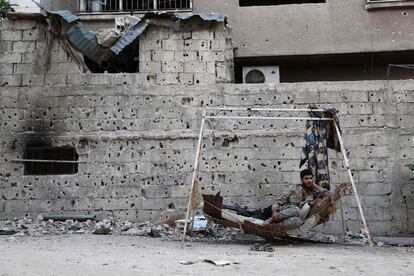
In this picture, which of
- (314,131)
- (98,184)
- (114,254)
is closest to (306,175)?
(314,131)

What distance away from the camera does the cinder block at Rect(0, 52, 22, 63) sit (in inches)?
335

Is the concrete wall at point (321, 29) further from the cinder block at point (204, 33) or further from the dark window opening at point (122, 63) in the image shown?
the dark window opening at point (122, 63)

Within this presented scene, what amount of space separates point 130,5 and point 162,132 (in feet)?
13.6

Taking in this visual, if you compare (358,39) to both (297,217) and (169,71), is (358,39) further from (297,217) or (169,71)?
(297,217)

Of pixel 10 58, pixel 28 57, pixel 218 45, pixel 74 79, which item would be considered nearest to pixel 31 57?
pixel 28 57

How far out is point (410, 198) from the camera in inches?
312

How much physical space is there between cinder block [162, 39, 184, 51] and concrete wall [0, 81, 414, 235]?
706 mm

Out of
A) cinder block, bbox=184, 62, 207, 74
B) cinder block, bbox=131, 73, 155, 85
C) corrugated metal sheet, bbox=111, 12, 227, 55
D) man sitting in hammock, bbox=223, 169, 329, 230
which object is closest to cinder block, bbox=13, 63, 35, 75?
corrugated metal sheet, bbox=111, 12, 227, 55

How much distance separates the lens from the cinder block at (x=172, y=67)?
8.41m

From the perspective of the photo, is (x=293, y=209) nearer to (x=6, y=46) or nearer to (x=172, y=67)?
(x=172, y=67)

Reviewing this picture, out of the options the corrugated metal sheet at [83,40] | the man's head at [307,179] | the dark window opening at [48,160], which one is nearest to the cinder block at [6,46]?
the corrugated metal sheet at [83,40]

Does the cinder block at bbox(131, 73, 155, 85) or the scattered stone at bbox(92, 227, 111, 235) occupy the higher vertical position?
the cinder block at bbox(131, 73, 155, 85)

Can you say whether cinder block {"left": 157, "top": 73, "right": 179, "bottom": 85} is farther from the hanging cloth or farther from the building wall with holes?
the hanging cloth

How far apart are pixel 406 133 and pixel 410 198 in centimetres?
107
